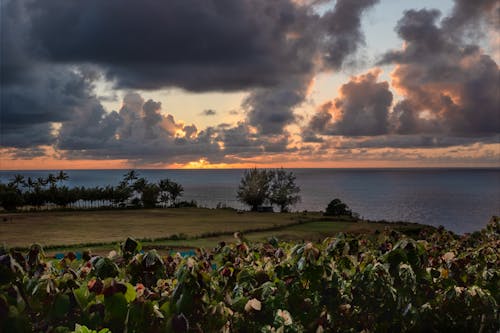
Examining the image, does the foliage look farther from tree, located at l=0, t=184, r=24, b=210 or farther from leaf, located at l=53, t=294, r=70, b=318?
leaf, located at l=53, t=294, r=70, b=318

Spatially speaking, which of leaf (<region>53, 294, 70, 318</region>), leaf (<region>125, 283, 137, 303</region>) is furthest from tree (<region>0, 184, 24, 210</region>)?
leaf (<region>125, 283, 137, 303</region>)

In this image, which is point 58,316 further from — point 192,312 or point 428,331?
point 428,331

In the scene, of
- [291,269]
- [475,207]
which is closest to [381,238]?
[291,269]

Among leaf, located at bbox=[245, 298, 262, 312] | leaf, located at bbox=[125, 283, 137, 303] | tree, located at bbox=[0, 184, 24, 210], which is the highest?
leaf, located at bbox=[125, 283, 137, 303]

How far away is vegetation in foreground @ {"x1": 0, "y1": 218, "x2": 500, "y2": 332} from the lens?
11.3ft

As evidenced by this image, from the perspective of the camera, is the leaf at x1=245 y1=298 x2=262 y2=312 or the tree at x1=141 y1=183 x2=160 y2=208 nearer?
the leaf at x1=245 y1=298 x2=262 y2=312

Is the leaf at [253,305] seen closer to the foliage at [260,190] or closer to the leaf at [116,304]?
the leaf at [116,304]

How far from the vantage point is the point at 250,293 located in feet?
14.8

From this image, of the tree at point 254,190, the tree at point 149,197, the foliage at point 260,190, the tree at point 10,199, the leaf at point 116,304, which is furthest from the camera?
the foliage at point 260,190

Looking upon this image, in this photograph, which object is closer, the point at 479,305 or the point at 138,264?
the point at 138,264

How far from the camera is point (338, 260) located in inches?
214

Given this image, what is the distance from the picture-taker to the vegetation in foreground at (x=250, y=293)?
344cm

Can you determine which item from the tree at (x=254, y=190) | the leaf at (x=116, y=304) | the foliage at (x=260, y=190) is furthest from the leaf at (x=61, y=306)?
the tree at (x=254, y=190)

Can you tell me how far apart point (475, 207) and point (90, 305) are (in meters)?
211
